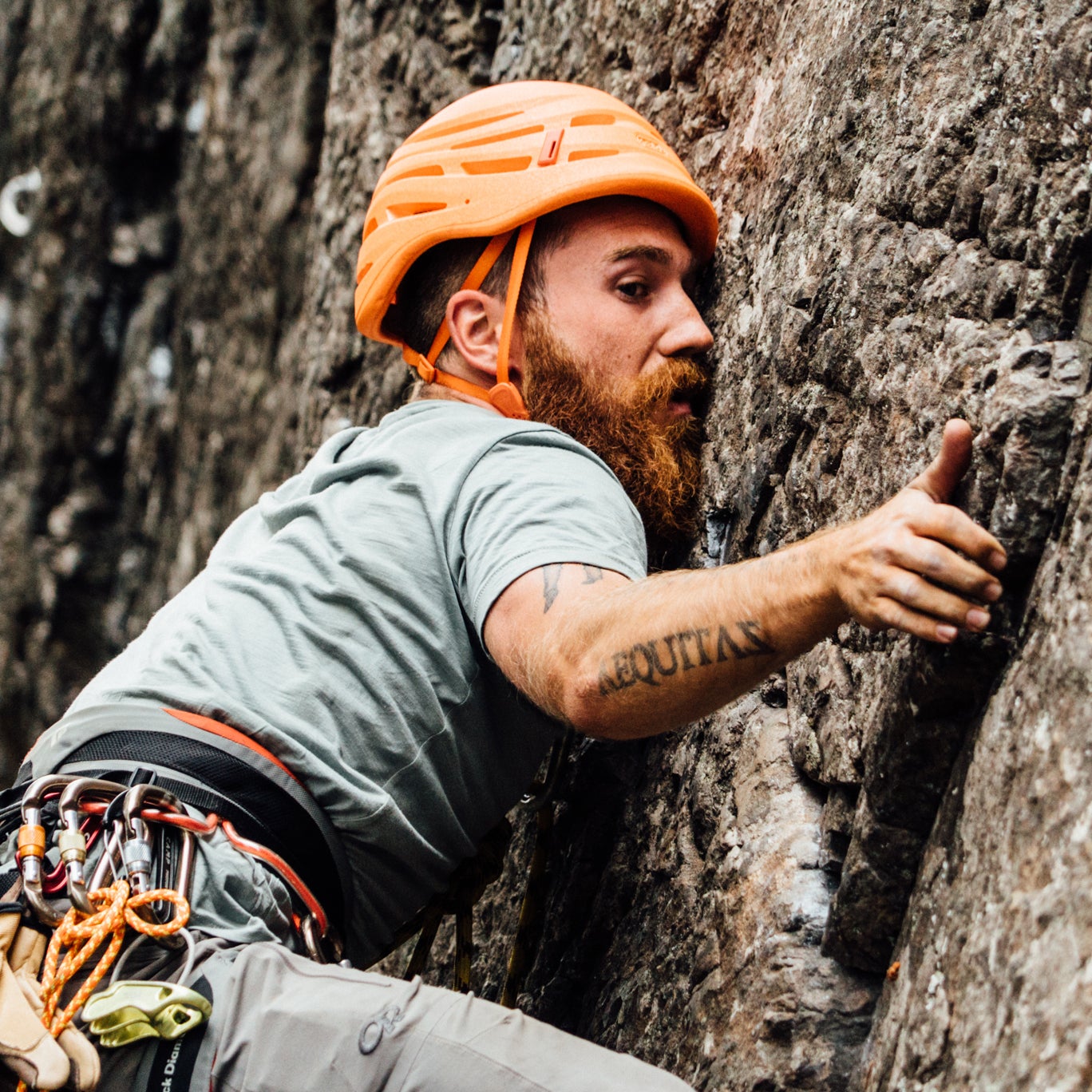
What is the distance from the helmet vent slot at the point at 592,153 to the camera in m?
A: 2.82

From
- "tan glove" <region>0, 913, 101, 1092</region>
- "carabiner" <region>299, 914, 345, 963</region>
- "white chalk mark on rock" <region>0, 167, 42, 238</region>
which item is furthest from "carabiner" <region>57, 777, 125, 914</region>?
"white chalk mark on rock" <region>0, 167, 42, 238</region>

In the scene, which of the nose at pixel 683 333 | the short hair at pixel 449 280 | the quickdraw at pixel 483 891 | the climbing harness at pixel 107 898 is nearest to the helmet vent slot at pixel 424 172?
the short hair at pixel 449 280

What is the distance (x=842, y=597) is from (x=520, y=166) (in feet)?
5.29

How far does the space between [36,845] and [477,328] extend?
61.4 inches

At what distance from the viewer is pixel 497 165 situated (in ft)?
9.46

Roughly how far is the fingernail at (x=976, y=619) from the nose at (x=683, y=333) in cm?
144

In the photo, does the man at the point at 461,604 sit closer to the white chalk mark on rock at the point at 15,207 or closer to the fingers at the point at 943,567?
Answer: the fingers at the point at 943,567

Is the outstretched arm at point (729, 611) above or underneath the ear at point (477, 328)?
underneath

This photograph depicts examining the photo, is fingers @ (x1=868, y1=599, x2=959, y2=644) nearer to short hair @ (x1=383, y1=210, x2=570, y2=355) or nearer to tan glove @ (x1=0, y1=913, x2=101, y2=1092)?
tan glove @ (x1=0, y1=913, x2=101, y2=1092)

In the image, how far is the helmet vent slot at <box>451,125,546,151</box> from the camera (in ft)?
9.48

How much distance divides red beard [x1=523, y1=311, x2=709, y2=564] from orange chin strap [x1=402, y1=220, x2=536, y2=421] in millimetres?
38

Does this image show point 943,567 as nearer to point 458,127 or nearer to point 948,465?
point 948,465

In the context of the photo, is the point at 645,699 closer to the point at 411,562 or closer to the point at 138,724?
the point at 411,562

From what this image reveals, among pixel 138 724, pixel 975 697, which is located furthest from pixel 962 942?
pixel 138 724
